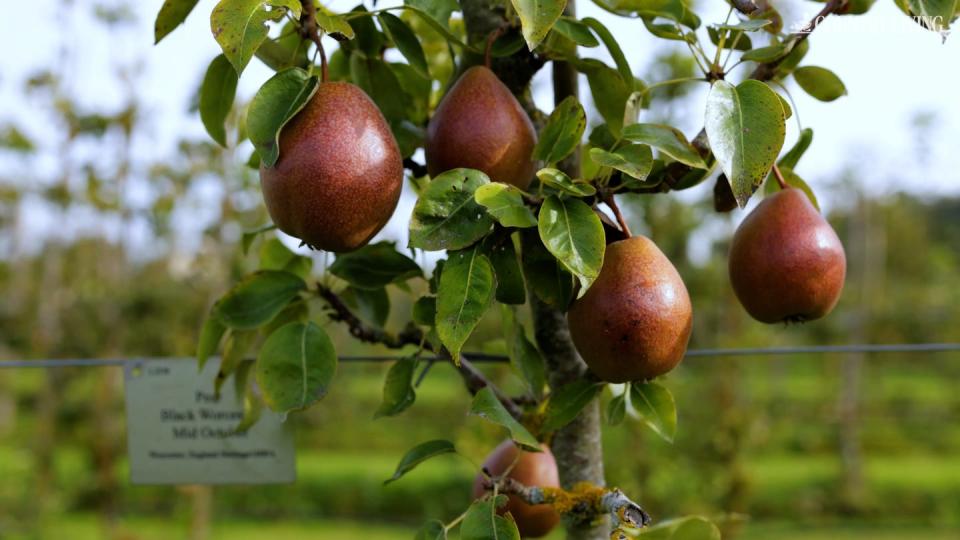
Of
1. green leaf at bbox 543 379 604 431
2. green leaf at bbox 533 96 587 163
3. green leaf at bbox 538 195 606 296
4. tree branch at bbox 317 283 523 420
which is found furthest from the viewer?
tree branch at bbox 317 283 523 420

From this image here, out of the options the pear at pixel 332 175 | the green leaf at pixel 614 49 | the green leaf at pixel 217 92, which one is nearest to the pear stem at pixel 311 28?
the pear at pixel 332 175

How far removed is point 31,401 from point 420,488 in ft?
16.5

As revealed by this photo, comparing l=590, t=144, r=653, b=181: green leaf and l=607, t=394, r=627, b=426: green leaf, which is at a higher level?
l=590, t=144, r=653, b=181: green leaf

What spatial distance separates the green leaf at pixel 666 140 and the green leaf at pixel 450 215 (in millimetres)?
148

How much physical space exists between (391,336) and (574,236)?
1.40 feet

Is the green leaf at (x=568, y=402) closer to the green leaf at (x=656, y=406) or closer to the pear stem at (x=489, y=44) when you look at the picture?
the green leaf at (x=656, y=406)

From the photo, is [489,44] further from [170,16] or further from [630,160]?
[170,16]

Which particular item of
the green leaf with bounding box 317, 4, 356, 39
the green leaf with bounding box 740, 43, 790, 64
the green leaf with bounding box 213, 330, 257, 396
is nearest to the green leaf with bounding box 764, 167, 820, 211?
the green leaf with bounding box 740, 43, 790, 64

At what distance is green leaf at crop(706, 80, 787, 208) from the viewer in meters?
0.76

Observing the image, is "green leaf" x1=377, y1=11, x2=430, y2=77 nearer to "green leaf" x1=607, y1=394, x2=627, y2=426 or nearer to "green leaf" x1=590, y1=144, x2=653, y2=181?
"green leaf" x1=590, y1=144, x2=653, y2=181

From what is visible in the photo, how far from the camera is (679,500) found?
4.62 metres

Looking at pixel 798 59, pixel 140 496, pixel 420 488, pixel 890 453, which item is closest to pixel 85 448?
pixel 140 496

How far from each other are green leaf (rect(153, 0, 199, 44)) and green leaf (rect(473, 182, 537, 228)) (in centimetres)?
40

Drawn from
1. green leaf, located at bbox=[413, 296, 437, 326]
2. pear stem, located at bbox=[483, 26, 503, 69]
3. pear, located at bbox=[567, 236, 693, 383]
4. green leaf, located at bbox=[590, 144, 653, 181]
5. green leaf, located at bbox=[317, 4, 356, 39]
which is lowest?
green leaf, located at bbox=[413, 296, 437, 326]
